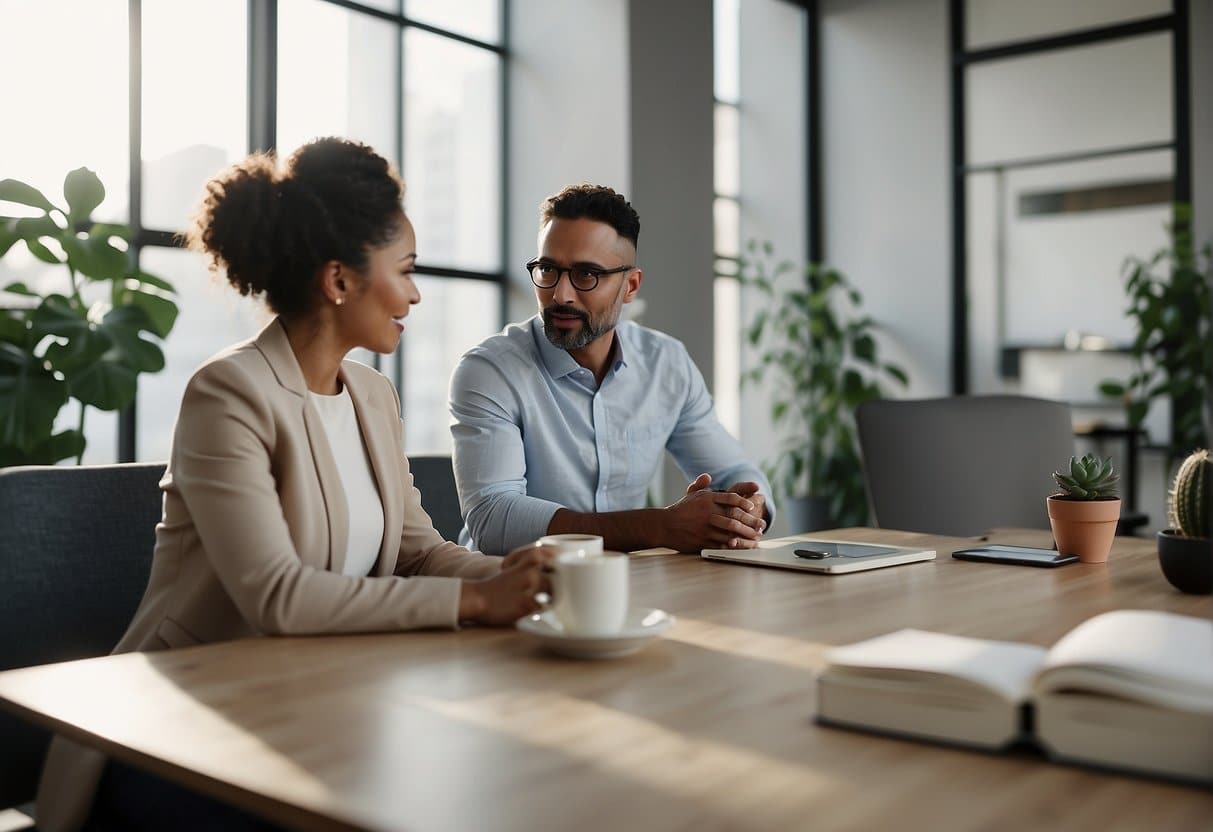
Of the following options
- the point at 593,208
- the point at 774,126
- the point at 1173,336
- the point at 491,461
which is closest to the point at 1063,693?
the point at 491,461

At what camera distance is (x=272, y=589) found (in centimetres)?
127

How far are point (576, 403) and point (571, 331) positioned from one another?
153mm

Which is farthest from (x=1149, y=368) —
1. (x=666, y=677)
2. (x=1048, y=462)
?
(x=666, y=677)

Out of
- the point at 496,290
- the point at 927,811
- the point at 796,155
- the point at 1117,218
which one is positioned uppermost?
the point at 796,155

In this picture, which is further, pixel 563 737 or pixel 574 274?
pixel 574 274

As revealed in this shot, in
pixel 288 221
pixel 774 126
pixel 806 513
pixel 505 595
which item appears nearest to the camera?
pixel 505 595

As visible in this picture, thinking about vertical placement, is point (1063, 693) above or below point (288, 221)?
below

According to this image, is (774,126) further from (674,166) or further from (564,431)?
(564,431)

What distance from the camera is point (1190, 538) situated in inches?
59.9

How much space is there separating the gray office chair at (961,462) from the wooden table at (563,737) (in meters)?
1.39

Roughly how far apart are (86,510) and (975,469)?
199 cm

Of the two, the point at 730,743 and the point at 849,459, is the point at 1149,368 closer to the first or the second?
the point at 849,459

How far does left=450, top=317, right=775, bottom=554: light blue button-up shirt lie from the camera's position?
7.00 ft

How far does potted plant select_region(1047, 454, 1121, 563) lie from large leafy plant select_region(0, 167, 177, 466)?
6.91 feet
